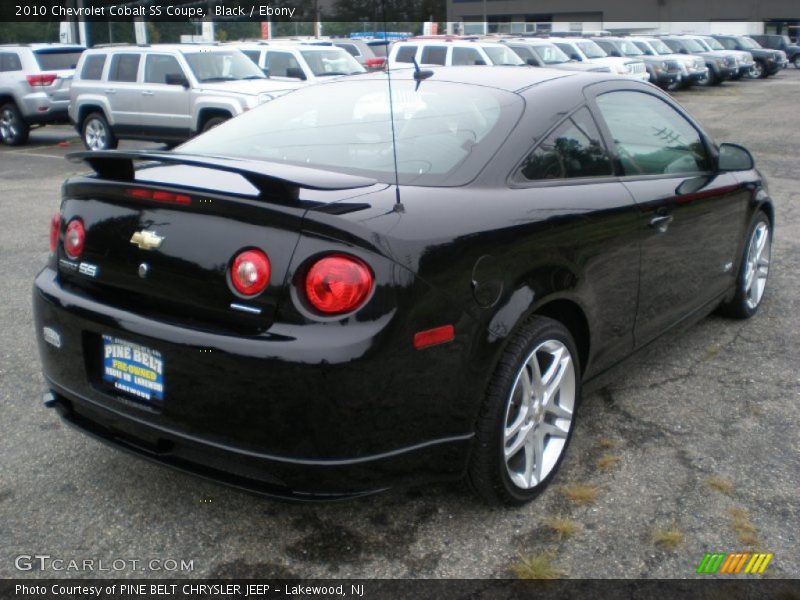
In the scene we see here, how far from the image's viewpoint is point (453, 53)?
64.0 ft

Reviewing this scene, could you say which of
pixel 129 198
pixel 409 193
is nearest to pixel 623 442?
pixel 409 193

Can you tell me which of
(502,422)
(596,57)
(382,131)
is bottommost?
(502,422)

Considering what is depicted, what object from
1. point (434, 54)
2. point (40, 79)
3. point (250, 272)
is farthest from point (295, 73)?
point (250, 272)

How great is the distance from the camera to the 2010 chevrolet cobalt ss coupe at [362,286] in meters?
2.66

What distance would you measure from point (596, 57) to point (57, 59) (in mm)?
15026

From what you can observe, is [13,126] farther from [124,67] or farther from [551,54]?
[551,54]

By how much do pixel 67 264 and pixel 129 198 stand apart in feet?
1.40

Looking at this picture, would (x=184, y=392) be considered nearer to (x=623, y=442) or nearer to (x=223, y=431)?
(x=223, y=431)

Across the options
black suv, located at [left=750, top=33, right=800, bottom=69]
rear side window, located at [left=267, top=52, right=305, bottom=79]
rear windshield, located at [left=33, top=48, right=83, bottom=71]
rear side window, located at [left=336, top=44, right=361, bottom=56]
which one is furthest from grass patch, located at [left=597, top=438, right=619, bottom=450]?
black suv, located at [left=750, top=33, right=800, bottom=69]

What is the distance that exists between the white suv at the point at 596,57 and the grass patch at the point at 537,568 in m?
21.0

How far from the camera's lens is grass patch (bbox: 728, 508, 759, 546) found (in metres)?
3.08

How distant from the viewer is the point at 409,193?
9.78 ft

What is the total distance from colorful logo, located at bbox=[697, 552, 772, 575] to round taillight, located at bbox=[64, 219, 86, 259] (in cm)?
242

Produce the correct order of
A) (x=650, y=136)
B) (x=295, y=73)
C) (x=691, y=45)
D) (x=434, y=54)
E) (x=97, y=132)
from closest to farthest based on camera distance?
(x=650, y=136) < (x=97, y=132) < (x=295, y=73) < (x=434, y=54) < (x=691, y=45)
